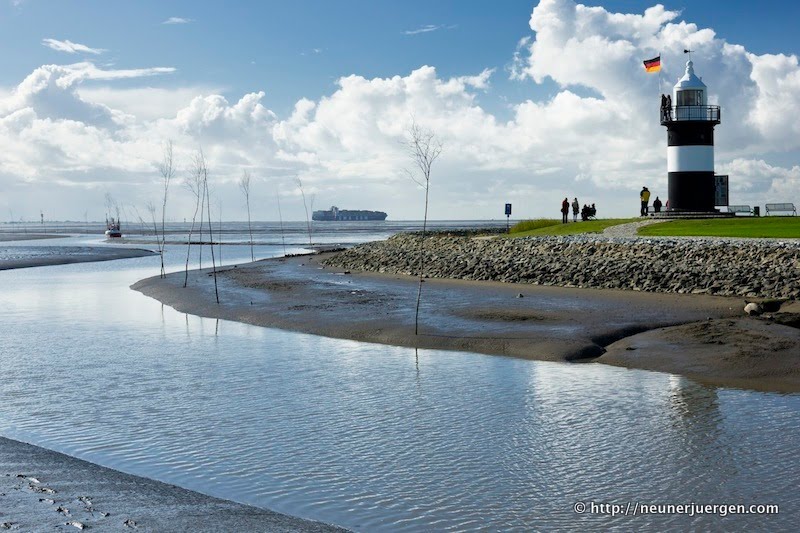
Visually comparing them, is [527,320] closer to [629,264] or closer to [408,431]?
[629,264]

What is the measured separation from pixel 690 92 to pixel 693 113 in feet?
4.68

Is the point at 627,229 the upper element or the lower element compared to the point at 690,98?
lower

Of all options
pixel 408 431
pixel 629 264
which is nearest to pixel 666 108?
pixel 629 264

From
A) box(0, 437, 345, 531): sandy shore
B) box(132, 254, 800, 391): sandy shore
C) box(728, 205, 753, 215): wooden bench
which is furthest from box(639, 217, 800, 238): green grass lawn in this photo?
box(0, 437, 345, 531): sandy shore

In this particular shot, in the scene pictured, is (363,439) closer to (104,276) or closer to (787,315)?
(787,315)

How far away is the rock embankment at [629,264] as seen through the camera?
80.3ft

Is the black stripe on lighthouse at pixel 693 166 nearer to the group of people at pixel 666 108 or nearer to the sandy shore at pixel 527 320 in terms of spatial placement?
the group of people at pixel 666 108

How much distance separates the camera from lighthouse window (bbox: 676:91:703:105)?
151 feet

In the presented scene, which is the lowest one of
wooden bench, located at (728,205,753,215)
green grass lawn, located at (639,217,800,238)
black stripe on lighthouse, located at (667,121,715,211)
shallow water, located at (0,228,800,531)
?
shallow water, located at (0,228,800,531)

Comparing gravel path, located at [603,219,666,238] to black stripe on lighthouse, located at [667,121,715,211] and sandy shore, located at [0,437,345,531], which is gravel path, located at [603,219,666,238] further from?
sandy shore, located at [0,437,345,531]

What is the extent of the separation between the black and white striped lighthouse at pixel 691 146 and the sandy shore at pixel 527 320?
20.0 meters

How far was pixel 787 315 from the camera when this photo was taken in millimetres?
18859

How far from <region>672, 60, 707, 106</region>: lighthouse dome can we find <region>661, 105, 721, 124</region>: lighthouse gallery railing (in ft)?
0.84

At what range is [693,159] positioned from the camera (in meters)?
45.8
